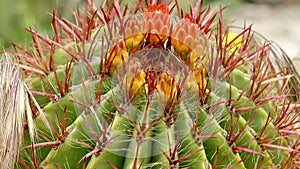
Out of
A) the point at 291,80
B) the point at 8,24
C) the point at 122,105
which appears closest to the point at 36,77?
the point at 122,105

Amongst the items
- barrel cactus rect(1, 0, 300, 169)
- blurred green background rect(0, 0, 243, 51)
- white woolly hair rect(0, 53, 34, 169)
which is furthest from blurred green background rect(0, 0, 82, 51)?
white woolly hair rect(0, 53, 34, 169)

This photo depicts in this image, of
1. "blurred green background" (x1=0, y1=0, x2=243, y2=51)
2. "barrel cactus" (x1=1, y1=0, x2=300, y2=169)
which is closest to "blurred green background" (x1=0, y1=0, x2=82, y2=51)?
"blurred green background" (x1=0, y1=0, x2=243, y2=51)

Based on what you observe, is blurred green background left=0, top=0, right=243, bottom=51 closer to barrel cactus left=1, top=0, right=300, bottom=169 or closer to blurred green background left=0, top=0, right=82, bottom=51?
blurred green background left=0, top=0, right=82, bottom=51

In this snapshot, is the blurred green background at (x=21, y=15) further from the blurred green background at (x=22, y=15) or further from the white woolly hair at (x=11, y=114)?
the white woolly hair at (x=11, y=114)

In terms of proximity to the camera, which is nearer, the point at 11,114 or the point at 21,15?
the point at 11,114

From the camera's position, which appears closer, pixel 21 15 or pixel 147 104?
pixel 147 104

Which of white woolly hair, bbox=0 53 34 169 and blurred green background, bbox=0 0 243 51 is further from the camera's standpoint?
blurred green background, bbox=0 0 243 51

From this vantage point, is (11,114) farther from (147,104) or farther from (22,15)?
(22,15)

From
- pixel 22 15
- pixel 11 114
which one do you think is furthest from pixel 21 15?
pixel 11 114

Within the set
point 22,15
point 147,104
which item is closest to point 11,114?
point 147,104

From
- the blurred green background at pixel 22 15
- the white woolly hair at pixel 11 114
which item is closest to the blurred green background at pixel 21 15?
the blurred green background at pixel 22 15
